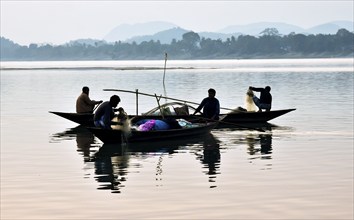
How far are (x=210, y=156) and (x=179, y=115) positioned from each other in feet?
25.0

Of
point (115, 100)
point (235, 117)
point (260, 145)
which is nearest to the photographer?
point (115, 100)

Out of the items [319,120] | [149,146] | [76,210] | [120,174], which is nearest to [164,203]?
[76,210]

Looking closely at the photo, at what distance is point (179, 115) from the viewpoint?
105ft

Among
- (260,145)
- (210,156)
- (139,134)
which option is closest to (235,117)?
(260,145)

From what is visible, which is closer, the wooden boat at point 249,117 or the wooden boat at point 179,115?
the wooden boat at point 179,115

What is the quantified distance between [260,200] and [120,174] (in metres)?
5.19

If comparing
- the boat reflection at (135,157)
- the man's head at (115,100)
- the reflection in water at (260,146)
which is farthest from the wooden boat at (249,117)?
the man's head at (115,100)

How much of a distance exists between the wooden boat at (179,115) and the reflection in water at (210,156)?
7.44ft

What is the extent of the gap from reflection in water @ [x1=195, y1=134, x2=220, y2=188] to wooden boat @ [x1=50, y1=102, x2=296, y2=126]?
2267 millimetres

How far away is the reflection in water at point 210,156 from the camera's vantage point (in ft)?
68.1

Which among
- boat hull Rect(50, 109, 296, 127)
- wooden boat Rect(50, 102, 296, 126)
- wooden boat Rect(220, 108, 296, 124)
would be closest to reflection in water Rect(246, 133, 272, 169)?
wooden boat Rect(50, 102, 296, 126)

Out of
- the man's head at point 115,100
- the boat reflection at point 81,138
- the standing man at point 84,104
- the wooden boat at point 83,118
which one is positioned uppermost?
the man's head at point 115,100

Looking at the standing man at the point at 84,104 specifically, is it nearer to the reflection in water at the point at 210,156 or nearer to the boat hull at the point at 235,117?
the boat hull at the point at 235,117

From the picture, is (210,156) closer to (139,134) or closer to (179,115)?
(139,134)
